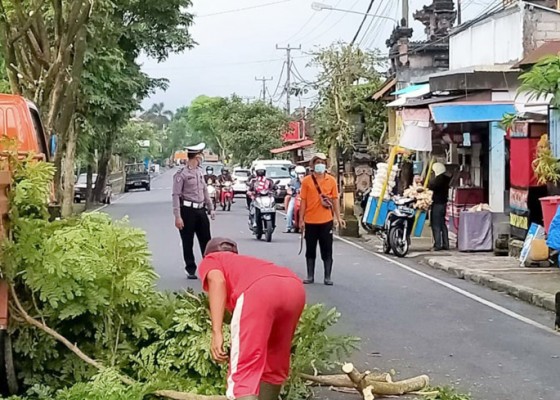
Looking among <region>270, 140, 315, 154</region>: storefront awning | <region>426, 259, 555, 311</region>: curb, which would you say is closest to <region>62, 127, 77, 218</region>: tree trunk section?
<region>426, 259, 555, 311</region>: curb

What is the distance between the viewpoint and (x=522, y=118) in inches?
695

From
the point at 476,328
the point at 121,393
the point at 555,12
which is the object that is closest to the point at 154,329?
the point at 121,393

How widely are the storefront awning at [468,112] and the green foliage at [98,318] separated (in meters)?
12.4

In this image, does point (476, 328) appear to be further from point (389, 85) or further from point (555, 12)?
point (389, 85)

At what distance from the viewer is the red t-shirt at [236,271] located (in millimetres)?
5402

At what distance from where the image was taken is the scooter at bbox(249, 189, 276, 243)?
22016mm

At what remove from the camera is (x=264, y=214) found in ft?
73.2

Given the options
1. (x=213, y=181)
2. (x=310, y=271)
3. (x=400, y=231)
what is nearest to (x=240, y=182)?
(x=213, y=181)

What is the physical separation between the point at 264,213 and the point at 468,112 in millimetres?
5351

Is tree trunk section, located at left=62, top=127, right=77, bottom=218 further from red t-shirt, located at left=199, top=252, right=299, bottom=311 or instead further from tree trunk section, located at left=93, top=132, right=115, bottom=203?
red t-shirt, located at left=199, top=252, right=299, bottom=311

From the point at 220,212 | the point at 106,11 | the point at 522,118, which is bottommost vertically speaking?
the point at 220,212

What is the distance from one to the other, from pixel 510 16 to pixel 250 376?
19213 mm

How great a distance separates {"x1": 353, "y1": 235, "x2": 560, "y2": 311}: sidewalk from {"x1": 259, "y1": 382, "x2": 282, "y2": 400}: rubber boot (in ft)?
24.0

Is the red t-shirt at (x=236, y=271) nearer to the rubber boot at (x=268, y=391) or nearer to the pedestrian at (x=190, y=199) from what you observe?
the rubber boot at (x=268, y=391)
